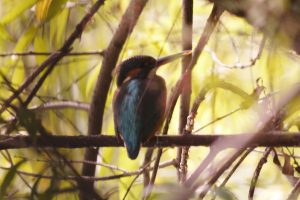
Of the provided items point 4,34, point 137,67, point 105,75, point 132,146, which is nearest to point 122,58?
point 137,67

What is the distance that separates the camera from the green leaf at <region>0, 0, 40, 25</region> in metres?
0.95

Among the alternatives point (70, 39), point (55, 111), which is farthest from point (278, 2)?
point (70, 39)

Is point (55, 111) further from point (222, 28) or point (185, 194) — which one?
point (222, 28)

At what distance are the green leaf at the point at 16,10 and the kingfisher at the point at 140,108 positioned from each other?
47cm

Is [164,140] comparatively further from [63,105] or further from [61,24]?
[61,24]

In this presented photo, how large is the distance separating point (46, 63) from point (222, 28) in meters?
0.71

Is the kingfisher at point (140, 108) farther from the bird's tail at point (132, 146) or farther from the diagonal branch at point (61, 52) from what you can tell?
the diagonal branch at point (61, 52)

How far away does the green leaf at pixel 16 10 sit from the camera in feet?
3.11

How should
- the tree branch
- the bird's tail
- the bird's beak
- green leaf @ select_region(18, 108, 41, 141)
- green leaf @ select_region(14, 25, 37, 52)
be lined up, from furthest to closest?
green leaf @ select_region(14, 25, 37, 52), the bird's beak, the bird's tail, the tree branch, green leaf @ select_region(18, 108, 41, 141)

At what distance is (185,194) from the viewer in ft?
1.61

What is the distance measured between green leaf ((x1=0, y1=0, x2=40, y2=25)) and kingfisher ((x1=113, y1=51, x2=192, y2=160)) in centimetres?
47

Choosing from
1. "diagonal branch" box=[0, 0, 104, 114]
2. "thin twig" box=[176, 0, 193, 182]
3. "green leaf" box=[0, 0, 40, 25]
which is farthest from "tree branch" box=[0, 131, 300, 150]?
"green leaf" box=[0, 0, 40, 25]

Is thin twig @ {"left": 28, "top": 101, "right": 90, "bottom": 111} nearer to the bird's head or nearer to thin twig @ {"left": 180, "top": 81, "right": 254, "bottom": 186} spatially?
the bird's head

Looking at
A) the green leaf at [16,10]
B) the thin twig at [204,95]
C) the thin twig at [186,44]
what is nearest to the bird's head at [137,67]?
the thin twig at [186,44]
